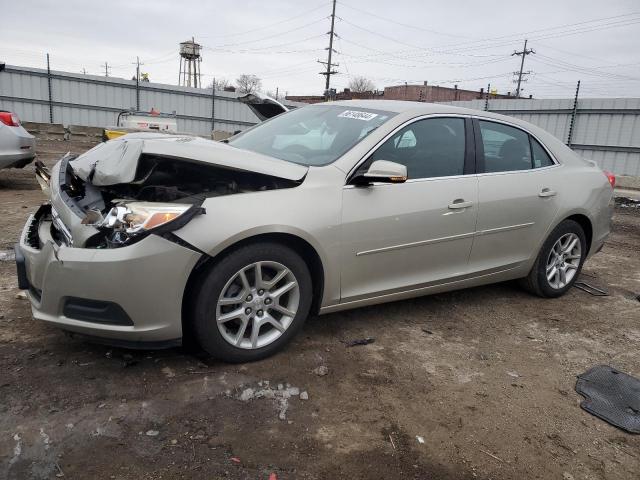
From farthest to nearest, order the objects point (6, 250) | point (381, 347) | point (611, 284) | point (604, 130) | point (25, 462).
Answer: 1. point (604, 130)
2. point (611, 284)
3. point (6, 250)
4. point (381, 347)
5. point (25, 462)

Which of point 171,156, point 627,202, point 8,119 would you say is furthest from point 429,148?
point 627,202

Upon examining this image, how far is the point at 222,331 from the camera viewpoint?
2.88m

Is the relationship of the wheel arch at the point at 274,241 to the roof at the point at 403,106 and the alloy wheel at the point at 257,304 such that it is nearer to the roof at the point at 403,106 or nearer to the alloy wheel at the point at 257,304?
the alloy wheel at the point at 257,304

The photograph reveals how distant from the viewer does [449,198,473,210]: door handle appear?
3.61 m

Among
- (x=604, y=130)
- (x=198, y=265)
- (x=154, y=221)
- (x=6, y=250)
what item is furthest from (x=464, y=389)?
(x=604, y=130)

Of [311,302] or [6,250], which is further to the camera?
[6,250]

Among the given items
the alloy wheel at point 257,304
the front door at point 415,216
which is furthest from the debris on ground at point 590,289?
the alloy wheel at point 257,304

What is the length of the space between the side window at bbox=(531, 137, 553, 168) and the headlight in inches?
122

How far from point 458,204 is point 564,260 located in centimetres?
167

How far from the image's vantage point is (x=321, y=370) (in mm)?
3061

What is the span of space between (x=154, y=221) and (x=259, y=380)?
107cm

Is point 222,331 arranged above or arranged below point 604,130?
below

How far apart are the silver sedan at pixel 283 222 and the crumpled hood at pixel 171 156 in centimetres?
1

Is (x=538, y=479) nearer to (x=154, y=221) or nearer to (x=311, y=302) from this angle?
(x=311, y=302)
